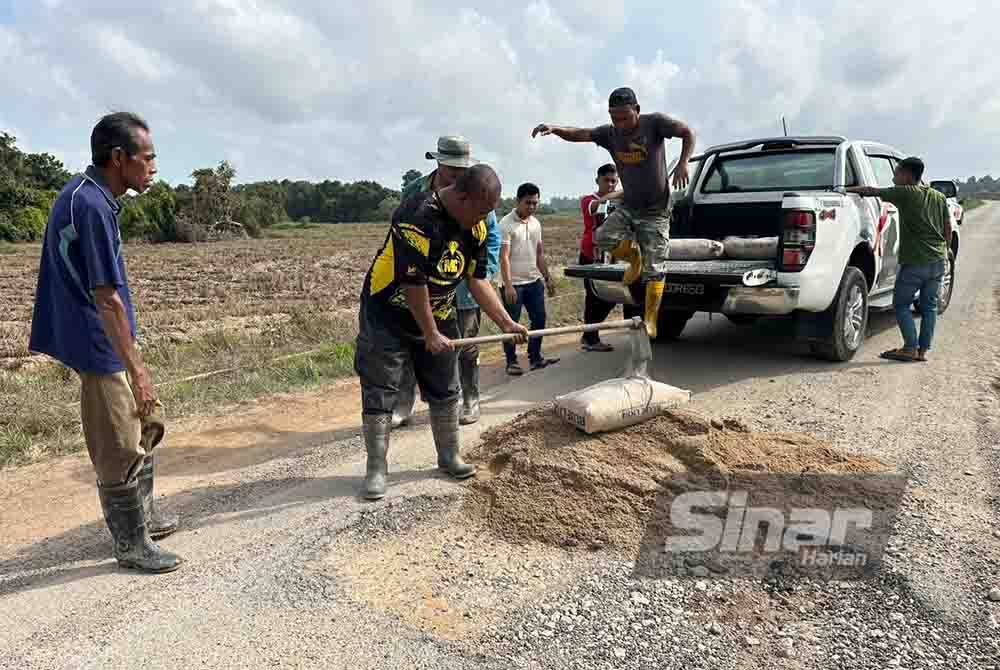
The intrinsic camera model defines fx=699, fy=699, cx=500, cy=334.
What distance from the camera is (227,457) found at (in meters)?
4.61

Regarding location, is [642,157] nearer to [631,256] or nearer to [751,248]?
[631,256]

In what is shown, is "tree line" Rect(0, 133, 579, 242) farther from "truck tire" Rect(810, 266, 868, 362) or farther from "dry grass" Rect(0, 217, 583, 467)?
"truck tire" Rect(810, 266, 868, 362)

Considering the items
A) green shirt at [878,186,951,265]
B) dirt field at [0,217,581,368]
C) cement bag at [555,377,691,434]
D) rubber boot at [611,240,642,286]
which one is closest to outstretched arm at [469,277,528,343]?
cement bag at [555,377,691,434]

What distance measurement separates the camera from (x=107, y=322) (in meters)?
2.76

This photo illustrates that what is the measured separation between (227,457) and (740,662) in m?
3.45

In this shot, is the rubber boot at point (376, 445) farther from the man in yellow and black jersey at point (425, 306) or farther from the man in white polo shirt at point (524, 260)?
the man in white polo shirt at point (524, 260)

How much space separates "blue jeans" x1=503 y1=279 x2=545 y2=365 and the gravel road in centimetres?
239

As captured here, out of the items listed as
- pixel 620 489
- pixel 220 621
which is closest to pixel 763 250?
pixel 620 489

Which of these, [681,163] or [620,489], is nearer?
[620,489]

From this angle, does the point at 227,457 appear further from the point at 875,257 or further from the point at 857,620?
the point at 875,257

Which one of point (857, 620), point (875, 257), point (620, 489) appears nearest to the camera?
Answer: point (857, 620)

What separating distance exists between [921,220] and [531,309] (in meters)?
3.57

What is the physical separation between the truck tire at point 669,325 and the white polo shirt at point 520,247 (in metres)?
1.81

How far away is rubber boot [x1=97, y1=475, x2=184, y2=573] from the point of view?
120 inches
